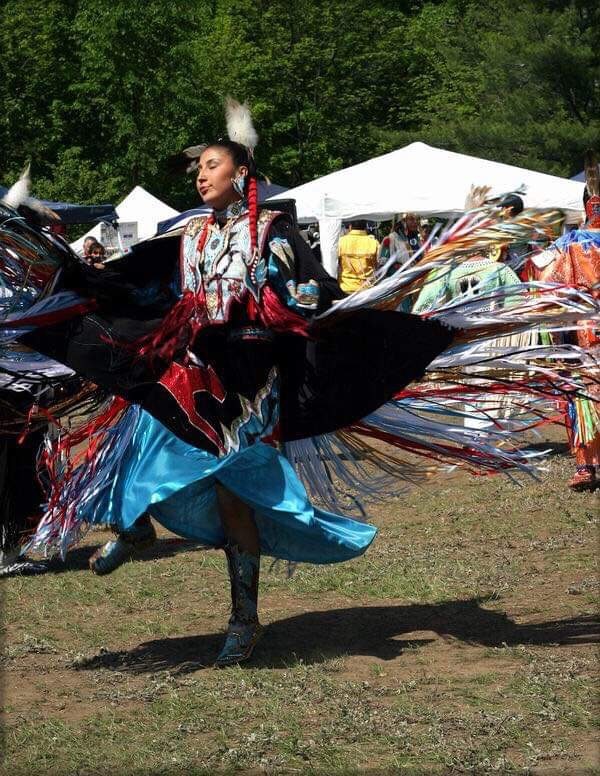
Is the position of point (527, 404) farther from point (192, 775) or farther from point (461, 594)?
point (192, 775)

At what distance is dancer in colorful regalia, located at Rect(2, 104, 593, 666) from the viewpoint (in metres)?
4.21

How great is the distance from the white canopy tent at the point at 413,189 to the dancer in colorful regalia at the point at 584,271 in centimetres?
579

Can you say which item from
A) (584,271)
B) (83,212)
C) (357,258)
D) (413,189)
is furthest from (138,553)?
(83,212)

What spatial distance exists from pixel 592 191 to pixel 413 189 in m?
6.29

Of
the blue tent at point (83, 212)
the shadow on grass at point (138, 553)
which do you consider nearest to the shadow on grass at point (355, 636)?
the shadow on grass at point (138, 553)

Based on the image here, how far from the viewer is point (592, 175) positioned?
7219mm

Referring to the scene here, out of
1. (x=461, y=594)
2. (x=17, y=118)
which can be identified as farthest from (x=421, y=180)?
(x=17, y=118)

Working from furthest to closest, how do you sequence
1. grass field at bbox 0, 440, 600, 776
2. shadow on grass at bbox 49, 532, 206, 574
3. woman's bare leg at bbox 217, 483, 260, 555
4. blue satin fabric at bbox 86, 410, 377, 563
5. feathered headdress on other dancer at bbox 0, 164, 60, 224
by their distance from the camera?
shadow on grass at bbox 49, 532, 206, 574, feathered headdress on other dancer at bbox 0, 164, 60, 224, woman's bare leg at bbox 217, 483, 260, 555, blue satin fabric at bbox 86, 410, 377, 563, grass field at bbox 0, 440, 600, 776

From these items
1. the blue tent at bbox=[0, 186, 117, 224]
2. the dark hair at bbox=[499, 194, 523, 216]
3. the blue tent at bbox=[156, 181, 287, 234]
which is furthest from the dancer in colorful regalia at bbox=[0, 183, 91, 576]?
the blue tent at bbox=[0, 186, 117, 224]

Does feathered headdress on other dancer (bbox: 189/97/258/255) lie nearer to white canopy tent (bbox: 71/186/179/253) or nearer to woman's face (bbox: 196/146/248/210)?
woman's face (bbox: 196/146/248/210)

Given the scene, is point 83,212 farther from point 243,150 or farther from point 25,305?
point 243,150

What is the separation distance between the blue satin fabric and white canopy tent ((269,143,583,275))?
901 centimetres

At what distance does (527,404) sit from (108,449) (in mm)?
1462

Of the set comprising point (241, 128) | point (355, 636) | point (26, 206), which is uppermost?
point (241, 128)
